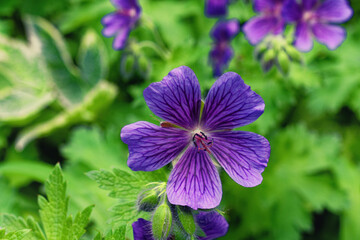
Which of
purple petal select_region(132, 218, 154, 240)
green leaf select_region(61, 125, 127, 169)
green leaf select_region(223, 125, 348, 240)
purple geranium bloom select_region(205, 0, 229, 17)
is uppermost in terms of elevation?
purple geranium bloom select_region(205, 0, 229, 17)

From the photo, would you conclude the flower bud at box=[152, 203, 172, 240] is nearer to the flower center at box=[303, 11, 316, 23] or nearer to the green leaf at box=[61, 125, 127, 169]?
the green leaf at box=[61, 125, 127, 169]

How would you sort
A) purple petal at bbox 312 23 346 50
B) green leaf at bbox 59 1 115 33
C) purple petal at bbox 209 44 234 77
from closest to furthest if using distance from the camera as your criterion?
1. purple petal at bbox 312 23 346 50
2. purple petal at bbox 209 44 234 77
3. green leaf at bbox 59 1 115 33

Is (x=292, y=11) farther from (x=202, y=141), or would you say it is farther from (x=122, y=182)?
(x=122, y=182)

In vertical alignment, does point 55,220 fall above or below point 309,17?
below

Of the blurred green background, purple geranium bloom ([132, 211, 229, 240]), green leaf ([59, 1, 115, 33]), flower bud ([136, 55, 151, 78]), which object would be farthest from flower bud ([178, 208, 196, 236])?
green leaf ([59, 1, 115, 33])

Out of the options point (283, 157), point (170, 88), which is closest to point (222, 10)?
point (283, 157)

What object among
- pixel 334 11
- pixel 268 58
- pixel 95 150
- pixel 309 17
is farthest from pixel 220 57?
pixel 95 150

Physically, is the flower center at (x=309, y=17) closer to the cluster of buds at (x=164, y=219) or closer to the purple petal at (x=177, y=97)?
the purple petal at (x=177, y=97)

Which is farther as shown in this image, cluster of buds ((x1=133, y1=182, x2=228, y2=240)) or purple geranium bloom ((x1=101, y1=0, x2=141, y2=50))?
purple geranium bloom ((x1=101, y1=0, x2=141, y2=50))

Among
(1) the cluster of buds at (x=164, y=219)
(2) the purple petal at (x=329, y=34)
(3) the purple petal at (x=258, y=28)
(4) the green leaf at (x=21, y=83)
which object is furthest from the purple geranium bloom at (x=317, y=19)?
(4) the green leaf at (x=21, y=83)
